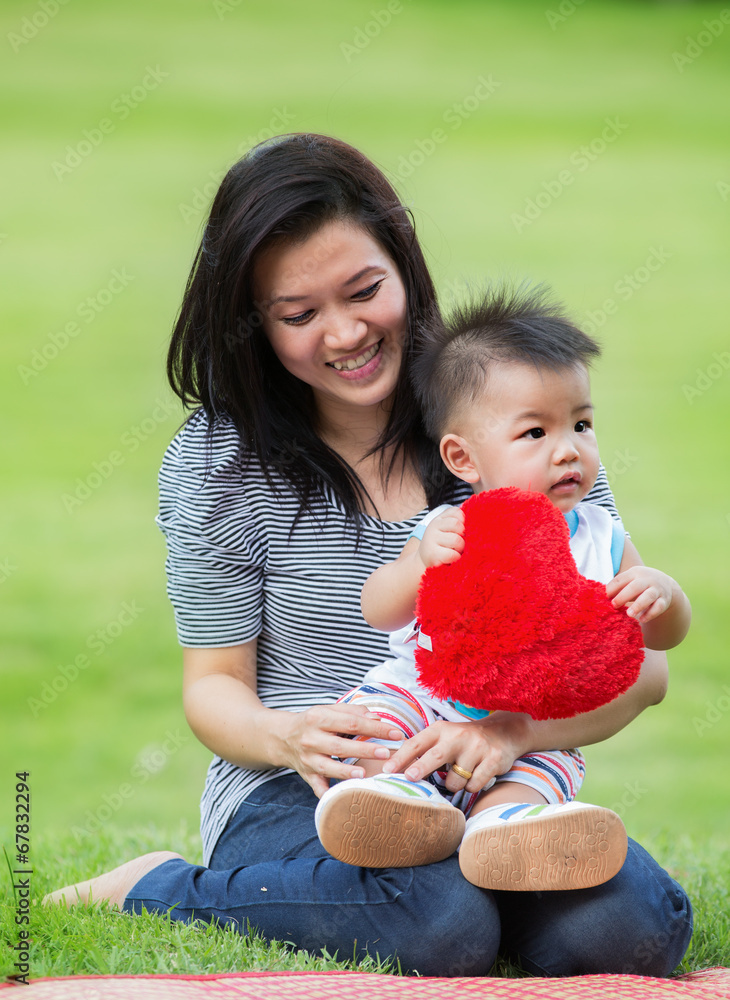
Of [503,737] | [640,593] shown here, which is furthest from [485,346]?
[503,737]

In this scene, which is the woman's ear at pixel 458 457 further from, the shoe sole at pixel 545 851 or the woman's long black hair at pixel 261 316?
the shoe sole at pixel 545 851

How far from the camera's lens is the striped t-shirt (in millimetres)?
2484

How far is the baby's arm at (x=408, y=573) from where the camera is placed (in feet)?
6.75

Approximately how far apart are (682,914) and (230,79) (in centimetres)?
1859

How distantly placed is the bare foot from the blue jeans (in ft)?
0.57

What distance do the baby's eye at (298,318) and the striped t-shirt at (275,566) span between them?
30 cm

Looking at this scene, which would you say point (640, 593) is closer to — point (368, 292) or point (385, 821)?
point (385, 821)

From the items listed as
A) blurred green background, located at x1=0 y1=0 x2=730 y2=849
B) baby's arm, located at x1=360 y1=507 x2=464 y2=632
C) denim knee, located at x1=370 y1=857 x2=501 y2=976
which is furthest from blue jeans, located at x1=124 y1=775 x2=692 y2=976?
blurred green background, located at x1=0 y1=0 x2=730 y2=849

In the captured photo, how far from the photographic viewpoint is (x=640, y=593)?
199 centimetres

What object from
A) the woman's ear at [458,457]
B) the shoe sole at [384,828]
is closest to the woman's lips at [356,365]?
the woman's ear at [458,457]

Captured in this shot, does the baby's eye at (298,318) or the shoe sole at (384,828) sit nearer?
the shoe sole at (384,828)

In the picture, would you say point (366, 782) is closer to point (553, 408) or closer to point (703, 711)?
point (553, 408)

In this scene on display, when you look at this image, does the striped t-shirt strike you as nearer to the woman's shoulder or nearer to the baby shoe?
the woman's shoulder

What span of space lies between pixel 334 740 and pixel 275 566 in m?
0.55
